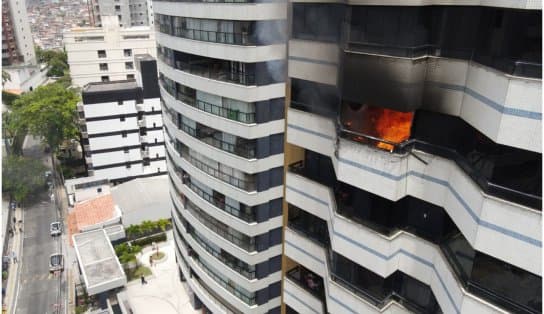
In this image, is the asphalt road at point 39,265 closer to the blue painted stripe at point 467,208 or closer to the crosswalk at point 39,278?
the crosswalk at point 39,278

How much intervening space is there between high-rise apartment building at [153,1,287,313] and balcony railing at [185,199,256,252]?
0.20 ft

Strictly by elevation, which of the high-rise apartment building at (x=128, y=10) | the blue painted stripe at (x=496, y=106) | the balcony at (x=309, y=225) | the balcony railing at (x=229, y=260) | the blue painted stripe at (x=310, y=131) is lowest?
the balcony railing at (x=229, y=260)

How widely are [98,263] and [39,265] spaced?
12.5 metres

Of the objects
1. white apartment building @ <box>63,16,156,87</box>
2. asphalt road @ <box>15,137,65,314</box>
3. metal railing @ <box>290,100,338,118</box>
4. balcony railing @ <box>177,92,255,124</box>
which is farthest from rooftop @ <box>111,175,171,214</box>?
metal railing @ <box>290,100,338,118</box>

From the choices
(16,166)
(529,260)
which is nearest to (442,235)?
(529,260)

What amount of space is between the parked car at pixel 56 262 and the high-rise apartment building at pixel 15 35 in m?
82.2

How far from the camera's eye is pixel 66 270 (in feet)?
131

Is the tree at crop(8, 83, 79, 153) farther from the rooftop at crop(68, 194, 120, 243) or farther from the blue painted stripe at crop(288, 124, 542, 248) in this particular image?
the blue painted stripe at crop(288, 124, 542, 248)

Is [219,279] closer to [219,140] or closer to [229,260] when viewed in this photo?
[229,260]

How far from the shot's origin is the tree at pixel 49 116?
55.4 m

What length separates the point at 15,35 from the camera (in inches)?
4085

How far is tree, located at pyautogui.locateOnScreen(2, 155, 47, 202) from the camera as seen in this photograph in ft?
166

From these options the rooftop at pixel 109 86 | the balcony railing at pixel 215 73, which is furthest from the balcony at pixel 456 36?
the rooftop at pixel 109 86

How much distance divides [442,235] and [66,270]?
128ft
